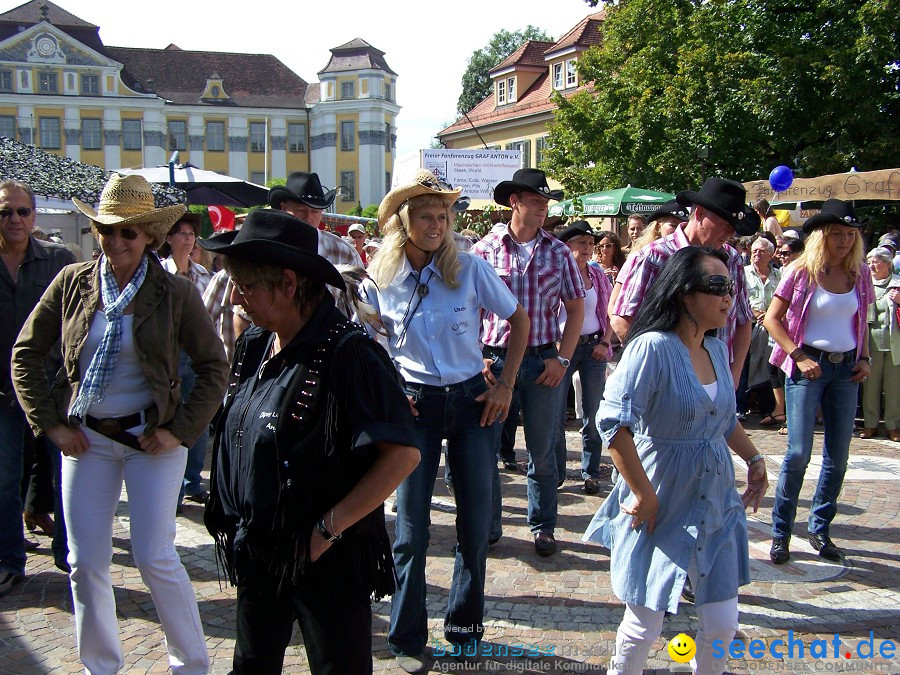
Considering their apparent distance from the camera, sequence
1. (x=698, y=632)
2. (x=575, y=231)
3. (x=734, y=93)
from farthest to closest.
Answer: (x=734, y=93) → (x=575, y=231) → (x=698, y=632)

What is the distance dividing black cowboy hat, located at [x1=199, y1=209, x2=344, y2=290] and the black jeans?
92 centimetres

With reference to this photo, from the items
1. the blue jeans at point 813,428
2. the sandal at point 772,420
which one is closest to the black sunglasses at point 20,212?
the blue jeans at point 813,428

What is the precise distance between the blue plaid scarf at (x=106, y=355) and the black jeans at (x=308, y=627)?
48.9 inches

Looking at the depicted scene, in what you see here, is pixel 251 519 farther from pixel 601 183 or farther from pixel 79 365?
pixel 601 183

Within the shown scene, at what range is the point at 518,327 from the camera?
13.4 feet

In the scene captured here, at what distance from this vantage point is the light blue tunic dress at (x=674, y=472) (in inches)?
123

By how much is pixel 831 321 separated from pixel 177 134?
77496 millimetres

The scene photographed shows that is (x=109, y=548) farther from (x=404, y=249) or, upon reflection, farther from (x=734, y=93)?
(x=734, y=93)

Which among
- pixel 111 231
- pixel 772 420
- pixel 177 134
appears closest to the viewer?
pixel 111 231

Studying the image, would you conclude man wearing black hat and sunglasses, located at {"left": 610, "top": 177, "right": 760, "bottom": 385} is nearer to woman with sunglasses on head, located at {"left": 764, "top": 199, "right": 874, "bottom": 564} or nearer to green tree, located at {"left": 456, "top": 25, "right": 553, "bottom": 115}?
woman with sunglasses on head, located at {"left": 764, "top": 199, "right": 874, "bottom": 564}

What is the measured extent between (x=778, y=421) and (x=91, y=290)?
825 cm

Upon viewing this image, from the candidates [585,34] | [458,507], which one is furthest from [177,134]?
[458,507]

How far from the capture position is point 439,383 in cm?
383

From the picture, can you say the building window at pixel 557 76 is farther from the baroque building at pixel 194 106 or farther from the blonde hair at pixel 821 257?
the blonde hair at pixel 821 257
